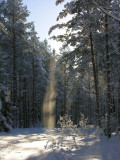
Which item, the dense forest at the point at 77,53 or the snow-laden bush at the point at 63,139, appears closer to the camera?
the snow-laden bush at the point at 63,139

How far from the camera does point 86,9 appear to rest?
10055 millimetres

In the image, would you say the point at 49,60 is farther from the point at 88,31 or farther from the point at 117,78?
the point at 88,31

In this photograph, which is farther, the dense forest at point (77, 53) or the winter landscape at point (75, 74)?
the dense forest at point (77, 53)

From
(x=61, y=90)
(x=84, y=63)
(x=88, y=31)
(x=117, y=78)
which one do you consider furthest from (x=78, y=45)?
(x=61, y=90)

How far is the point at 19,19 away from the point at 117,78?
467 inches

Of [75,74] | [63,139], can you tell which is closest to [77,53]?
[75,74]

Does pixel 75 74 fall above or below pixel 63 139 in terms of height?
above

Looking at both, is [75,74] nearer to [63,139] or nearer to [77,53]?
[77,53]

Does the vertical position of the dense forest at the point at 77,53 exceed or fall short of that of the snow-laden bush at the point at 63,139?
it exceeds it

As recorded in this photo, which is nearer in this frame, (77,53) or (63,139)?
(63,139)

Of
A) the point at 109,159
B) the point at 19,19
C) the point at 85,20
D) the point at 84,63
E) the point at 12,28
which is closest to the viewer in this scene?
the point at 109,159

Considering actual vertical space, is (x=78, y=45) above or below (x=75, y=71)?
above

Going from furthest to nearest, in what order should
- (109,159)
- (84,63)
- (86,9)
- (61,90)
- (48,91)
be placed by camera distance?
(61,90)
(48,91)
(84,63)
(86,9)
(109,159)

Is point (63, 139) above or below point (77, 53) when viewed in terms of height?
below
